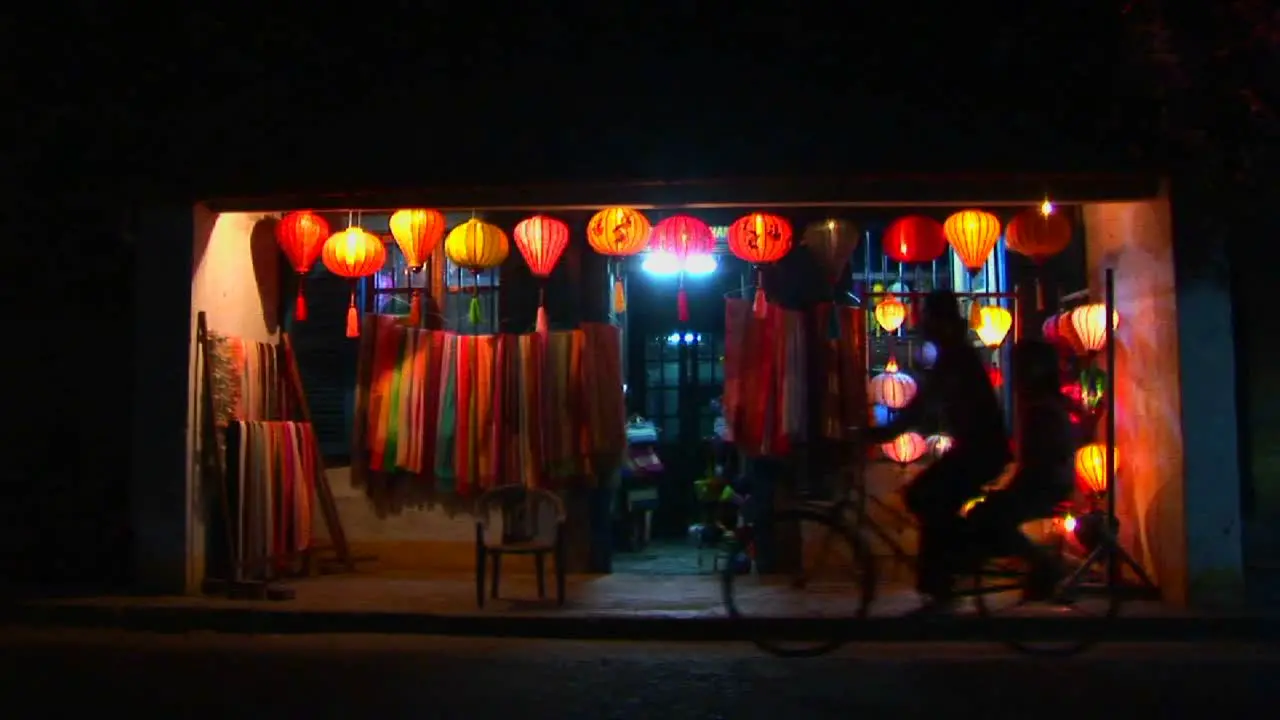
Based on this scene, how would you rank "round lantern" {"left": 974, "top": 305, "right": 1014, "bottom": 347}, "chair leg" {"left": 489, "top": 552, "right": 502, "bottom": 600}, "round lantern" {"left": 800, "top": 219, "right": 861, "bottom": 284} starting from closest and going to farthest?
"chair leg" {"left": 489, "top": 552, "right": 502, "bottom": 600} < "round lantern" {"left": 800, "top": 219, "right": 861, "bottom": 284} < "round lantern" {"left": 974, "top": 305, "right": 1014, "bottom": 347}

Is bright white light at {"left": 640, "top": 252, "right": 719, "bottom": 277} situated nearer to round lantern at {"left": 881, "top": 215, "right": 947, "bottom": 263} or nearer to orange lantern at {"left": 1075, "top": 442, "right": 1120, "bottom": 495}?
round lantern at {"left": 881, "top": 215, "right": 947, "bottom": 263}

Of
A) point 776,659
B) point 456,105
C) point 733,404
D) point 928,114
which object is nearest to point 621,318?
point 733,404

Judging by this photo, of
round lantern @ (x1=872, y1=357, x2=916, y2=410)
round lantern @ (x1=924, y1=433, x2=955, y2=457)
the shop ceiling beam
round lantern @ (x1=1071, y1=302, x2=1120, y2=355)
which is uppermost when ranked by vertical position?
the shop ceiling beam

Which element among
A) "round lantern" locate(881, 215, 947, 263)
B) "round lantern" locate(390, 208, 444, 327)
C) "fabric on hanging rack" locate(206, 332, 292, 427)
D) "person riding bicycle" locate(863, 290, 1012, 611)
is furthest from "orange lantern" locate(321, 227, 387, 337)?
"person riding bicycle" locate(863, 290, 1012, 611)

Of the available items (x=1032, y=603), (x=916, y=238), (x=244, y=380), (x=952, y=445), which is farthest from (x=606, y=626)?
(x=916, y=238)

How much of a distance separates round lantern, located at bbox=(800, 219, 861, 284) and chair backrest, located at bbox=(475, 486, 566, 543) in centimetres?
332

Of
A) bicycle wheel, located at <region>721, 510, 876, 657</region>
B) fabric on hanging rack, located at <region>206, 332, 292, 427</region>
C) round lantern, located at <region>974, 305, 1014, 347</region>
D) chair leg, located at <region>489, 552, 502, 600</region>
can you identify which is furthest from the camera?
round lantern, located at <region>974, 305, 1014, 347</region>

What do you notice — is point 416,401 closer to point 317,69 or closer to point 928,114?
point 317,69

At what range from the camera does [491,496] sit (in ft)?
35.0

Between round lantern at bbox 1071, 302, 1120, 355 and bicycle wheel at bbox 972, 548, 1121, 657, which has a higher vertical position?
round lantern at bbox 1071, 302, 1120, 355

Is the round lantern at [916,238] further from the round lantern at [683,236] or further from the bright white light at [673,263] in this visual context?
the bright white light at [673,263]

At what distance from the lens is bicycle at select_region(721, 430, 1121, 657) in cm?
770

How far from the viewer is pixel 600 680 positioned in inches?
299

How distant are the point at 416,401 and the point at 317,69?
346cm
